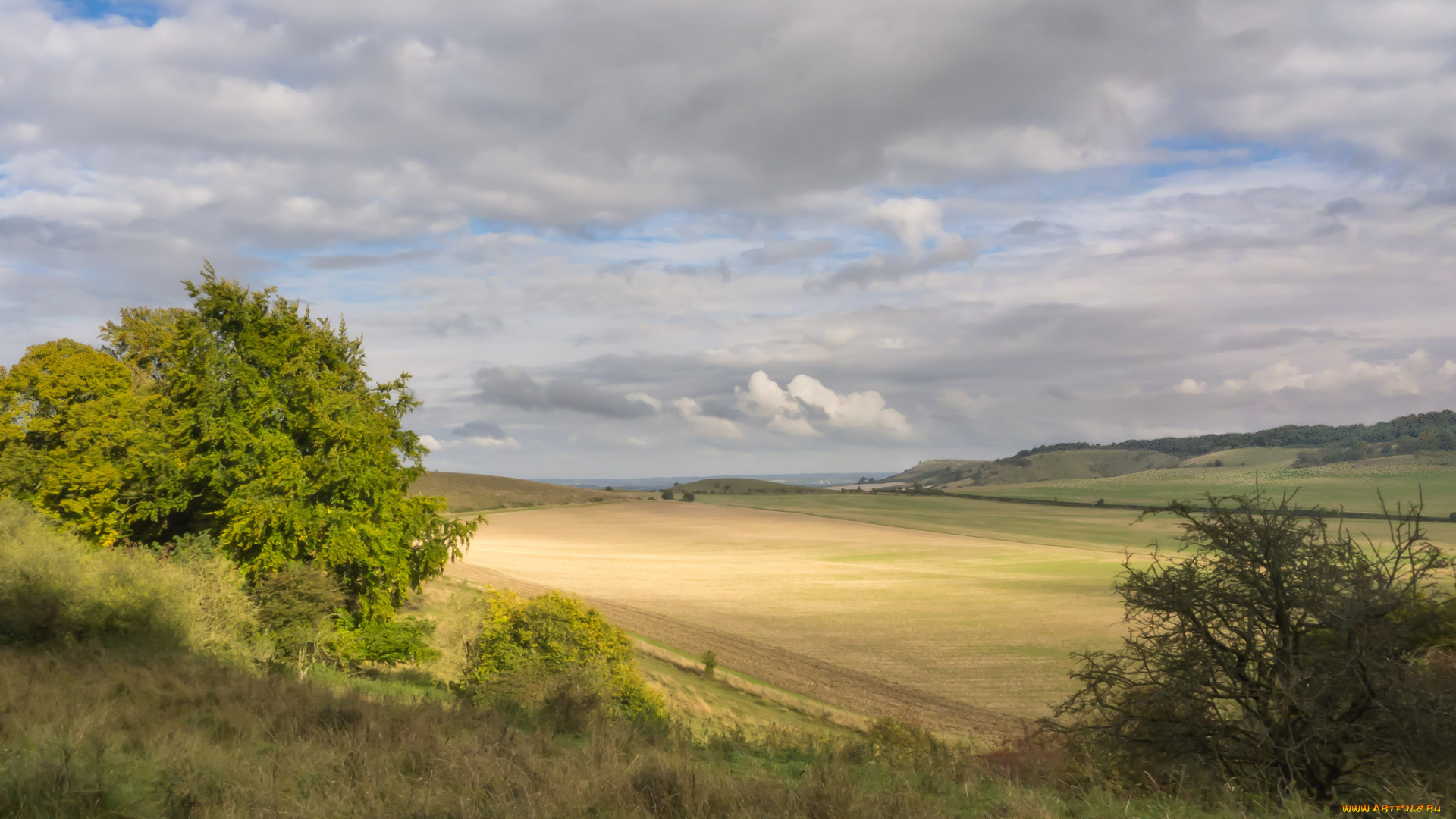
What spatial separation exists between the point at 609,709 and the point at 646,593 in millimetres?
39760

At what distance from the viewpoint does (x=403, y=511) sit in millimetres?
28891

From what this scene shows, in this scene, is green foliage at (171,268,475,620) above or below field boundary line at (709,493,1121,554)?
above

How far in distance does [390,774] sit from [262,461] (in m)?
26.4

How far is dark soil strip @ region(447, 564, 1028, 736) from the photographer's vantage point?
30969mm

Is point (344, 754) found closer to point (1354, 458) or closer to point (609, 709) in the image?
point (609, 709)

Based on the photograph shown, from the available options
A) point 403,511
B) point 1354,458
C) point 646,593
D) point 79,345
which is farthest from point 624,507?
point 1354,458

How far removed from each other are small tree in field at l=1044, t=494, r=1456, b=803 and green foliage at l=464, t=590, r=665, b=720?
53.4 feet

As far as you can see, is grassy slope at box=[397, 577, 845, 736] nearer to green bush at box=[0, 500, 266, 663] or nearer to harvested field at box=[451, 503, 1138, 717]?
harvested field at box=[451, 503, 1138, 717]

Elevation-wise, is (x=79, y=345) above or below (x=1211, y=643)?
above

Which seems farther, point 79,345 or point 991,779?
point 79,345

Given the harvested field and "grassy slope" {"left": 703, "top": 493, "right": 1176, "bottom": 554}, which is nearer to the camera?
the harvested field

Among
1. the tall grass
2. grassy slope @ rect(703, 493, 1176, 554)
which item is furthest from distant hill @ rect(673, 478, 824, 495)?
the tall grass

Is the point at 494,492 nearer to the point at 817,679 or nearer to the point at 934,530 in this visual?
the point at 934,530

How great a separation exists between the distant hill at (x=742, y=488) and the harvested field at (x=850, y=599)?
202 feet
